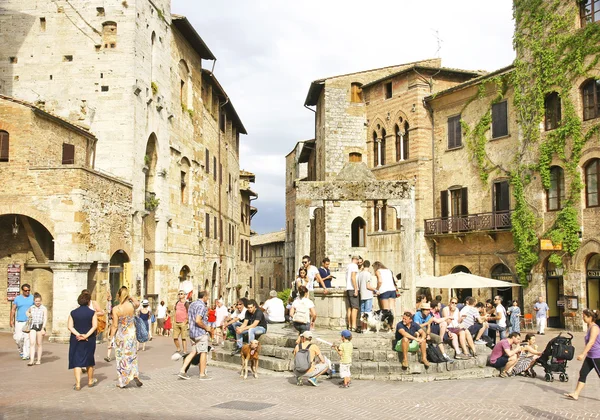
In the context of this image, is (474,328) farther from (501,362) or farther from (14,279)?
(14,279)

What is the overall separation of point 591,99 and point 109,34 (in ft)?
62.5

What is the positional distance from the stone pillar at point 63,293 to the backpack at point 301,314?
9.19m

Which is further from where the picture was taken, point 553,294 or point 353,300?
point 553,294

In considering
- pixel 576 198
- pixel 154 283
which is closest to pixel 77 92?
pixel 154 283

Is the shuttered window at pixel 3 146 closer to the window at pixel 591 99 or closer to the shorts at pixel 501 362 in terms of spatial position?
the shorts at pixel 501 362

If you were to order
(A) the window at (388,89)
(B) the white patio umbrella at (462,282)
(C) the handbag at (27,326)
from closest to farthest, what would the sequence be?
1. (C) the handbag at (27,326)
2. (B) the white patio umbrella at (462,282)
3. (A) the window at (388,89)

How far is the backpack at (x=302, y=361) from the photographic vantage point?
11.8 meters

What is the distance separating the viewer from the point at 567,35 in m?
26.6

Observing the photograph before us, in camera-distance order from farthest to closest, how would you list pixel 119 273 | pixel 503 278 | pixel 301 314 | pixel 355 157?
pixel 355 157
pixel 503 278
pixel 119 273
pixel 301 314

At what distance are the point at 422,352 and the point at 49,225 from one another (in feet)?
41.0

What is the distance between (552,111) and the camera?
27500 mm

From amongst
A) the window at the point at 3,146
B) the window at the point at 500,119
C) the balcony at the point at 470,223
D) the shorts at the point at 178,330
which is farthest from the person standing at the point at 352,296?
the window at the point at 500,119

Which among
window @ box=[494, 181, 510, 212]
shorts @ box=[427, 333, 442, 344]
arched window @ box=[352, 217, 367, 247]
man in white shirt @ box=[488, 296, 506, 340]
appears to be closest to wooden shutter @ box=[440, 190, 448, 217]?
window @ box=[494, 181, 510, 212]

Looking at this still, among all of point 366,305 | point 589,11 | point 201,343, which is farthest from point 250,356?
point 589,11
